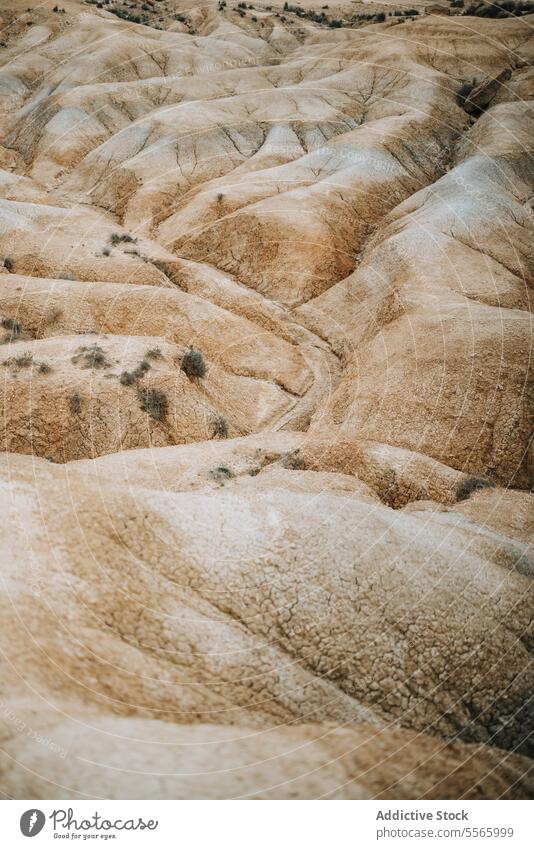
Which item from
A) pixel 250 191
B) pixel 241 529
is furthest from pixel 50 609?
pixel 250 191

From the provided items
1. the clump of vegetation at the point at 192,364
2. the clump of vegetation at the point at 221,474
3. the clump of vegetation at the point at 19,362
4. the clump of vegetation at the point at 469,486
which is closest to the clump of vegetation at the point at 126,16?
the clump of vegetation at the point at 192,364

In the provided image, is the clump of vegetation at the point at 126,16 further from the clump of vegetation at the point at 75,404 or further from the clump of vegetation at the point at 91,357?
the clump of vegetation at the point at 75,404

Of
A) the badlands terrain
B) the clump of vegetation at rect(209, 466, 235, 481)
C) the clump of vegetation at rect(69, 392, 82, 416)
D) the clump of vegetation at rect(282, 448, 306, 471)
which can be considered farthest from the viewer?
the clump of vegetation at rect(69, 392, 82, 416)

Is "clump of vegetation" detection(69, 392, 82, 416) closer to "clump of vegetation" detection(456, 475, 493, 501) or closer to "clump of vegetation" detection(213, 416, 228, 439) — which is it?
"clump of vegetation" detection(213, 416, 228, 439)

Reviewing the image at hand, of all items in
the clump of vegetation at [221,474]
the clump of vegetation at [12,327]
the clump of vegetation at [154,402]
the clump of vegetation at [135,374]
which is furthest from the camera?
the clump of vegetation at [12,327]

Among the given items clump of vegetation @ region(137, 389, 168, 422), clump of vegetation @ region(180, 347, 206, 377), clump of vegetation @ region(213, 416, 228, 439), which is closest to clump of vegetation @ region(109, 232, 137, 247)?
clump of vegetation @ region(180, 347, 206, 377)

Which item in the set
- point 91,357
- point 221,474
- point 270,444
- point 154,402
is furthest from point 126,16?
point 221,474
